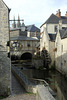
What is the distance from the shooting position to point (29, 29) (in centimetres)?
4697

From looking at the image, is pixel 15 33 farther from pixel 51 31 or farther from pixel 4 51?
pixel 4 51

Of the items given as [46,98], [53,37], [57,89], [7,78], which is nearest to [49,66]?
[53,37]

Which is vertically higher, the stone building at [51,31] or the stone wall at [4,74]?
the stone building at [51,31]

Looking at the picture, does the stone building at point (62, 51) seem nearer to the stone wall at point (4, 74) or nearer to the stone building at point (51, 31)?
the stone building at point (51, 31)

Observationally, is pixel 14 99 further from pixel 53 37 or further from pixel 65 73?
pixel 53 37

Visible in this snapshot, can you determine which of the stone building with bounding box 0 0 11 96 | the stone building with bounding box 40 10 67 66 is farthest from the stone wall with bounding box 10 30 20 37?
the stone building with bounding box 0 0 11 96

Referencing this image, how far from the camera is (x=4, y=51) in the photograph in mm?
8555

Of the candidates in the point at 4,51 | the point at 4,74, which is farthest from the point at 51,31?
the point at 4,74

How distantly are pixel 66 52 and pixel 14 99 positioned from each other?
36.5ft

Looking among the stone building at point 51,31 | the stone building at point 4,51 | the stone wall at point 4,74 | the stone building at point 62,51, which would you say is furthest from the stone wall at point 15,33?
the stone wall at point 4,74

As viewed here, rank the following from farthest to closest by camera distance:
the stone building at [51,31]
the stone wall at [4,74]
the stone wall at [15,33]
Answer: the stone wall at [15,33] < the stone building at [51,31] < the stone wall at [4,74]

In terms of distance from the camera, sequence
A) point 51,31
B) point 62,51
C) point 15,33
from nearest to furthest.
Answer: point 62,51
point 51,31
point 15,33

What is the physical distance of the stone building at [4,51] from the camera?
27.9 feet

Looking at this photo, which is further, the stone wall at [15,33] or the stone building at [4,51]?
the stone wall at [15,33]
